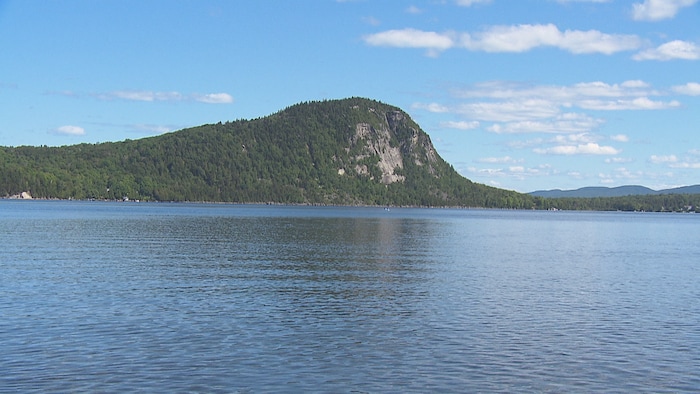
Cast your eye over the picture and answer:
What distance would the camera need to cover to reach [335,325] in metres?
33.9

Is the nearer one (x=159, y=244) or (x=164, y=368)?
(x=164, y=368)

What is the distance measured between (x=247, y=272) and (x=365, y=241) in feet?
139

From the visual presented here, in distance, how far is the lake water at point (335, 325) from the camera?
81.9ft

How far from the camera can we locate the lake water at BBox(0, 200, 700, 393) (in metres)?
25.0

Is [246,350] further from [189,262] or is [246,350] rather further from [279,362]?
[189,262]

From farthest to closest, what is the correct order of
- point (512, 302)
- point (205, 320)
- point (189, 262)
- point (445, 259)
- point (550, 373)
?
point (445, 259) → point (189, 262) → point (512, 302) → point (205, 320) → point (550, 373)

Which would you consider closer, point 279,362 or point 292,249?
point 279,362

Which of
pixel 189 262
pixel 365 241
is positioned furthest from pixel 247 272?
pixel 365 241

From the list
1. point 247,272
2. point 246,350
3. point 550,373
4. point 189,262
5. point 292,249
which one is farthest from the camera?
point 292,249

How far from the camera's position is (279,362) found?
26.5 metres

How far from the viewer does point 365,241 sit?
312 ft

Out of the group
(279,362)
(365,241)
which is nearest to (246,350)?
(279,362)

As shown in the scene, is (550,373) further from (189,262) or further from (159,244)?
(159,244)

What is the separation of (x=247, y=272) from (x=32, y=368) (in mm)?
29313
